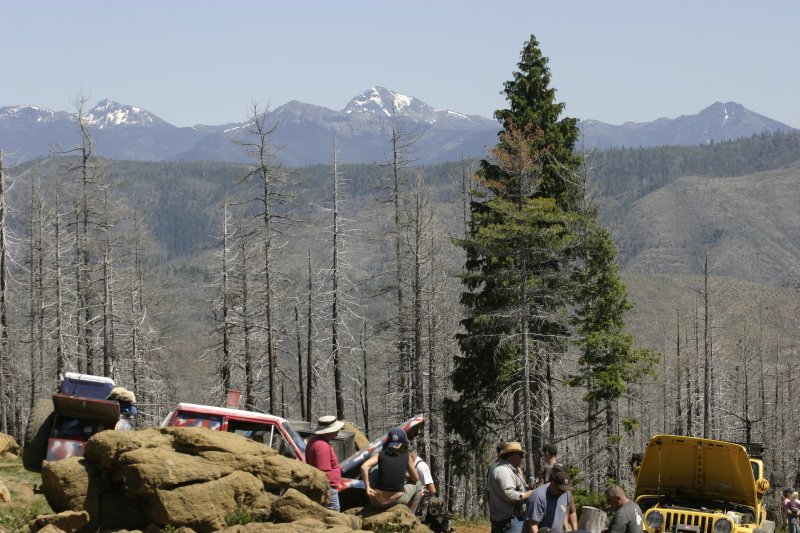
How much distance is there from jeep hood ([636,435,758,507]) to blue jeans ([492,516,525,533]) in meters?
2.92

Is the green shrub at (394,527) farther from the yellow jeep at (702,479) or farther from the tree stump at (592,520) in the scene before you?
the yellow jeep at (702,479)

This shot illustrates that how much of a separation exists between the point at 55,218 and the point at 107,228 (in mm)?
4910

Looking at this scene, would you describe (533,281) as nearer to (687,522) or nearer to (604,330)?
(604,330)

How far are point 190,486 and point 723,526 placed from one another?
23.9 ft

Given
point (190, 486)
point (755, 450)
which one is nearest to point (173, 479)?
point (190, 486)

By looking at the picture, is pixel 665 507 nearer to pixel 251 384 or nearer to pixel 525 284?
pixel 525 284

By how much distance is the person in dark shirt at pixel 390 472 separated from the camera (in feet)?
43.3

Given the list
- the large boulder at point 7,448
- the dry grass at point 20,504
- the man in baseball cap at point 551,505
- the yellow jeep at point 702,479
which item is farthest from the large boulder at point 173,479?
the large boulder at point 7,448

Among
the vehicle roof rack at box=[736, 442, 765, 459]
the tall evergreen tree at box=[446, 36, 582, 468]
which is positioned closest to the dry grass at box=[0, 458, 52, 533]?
the vehicle roof rack at box=[736, 442, 765, 459]

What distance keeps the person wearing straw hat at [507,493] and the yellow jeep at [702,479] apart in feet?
7.65

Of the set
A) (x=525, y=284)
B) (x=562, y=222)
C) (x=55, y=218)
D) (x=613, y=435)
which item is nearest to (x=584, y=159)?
(x=562, y=222)

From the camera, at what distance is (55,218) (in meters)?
44.5

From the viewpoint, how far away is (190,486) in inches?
477

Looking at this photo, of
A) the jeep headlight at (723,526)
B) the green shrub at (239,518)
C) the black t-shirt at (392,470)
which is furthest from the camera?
the jeep headlight at (723,526)
